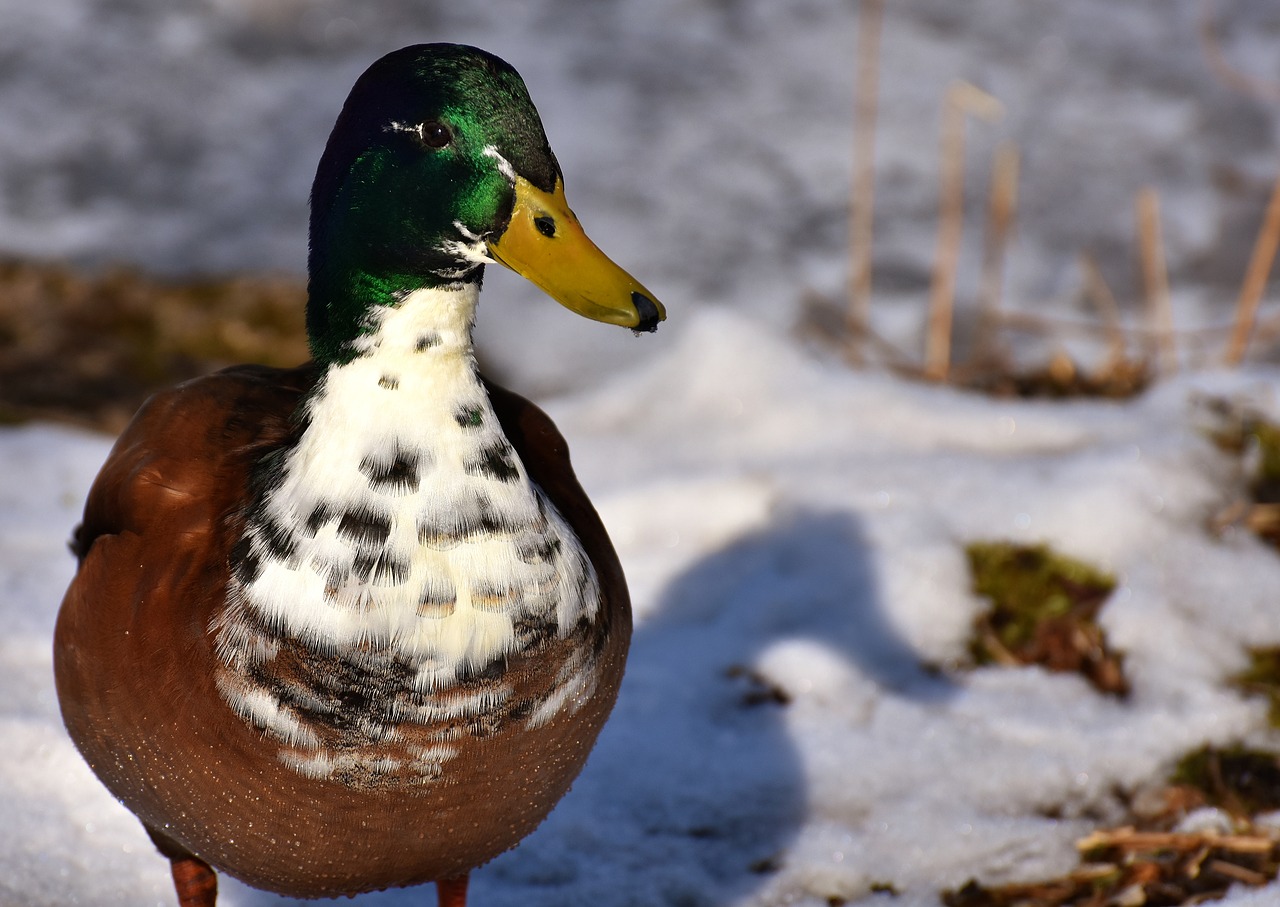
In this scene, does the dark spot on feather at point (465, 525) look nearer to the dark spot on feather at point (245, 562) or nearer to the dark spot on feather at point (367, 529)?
the dark spot on feather at point (367, 529)

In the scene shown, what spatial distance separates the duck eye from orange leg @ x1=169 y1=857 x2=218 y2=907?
55.4 inches

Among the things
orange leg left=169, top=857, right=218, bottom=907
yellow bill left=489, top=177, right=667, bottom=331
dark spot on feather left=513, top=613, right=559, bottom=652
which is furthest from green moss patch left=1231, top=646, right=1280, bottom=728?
orange leg left=169, top=857, right=218, bottom=907

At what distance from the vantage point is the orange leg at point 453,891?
8.91 ft

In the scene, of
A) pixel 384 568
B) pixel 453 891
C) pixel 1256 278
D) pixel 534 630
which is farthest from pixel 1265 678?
pixel 384 568

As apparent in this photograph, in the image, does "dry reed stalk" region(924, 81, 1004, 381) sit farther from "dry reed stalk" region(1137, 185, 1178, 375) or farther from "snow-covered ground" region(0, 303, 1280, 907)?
"dry reed stalk" region(1137, 185, 1178, 375)

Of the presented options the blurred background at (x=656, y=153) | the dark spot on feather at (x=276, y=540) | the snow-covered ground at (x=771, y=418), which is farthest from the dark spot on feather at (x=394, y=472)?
the blurred background at (x=656, y=153)

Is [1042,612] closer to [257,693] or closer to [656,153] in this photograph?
[257,693]

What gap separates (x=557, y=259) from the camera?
2.09 m

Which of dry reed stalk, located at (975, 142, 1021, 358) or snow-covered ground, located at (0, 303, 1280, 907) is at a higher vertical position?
dry reed stalk, located at (975, 142, 1021, 358)

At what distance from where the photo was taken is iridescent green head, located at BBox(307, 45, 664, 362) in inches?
81.5

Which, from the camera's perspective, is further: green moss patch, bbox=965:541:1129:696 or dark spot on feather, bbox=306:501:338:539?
green moss patch, bbox=965:541:1129:696

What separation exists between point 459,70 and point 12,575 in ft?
7.80

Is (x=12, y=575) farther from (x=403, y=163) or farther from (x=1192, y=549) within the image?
(x=1192, y=549)

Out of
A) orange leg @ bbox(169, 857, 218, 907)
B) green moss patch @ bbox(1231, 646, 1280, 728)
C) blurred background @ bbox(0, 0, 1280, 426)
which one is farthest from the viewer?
blurred background @ bbox(0, 0, 1280, 426)
